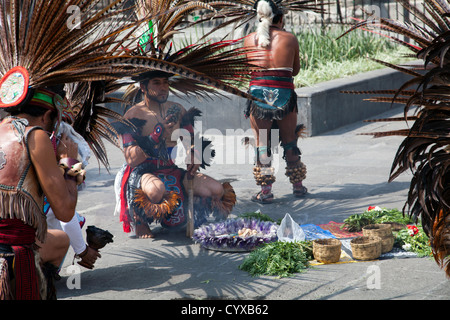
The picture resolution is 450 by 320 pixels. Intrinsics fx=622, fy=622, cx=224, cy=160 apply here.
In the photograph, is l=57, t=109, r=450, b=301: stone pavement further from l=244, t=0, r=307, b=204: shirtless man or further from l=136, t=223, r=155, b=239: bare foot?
l=244, t=0, r=307, b=204: shirtless man

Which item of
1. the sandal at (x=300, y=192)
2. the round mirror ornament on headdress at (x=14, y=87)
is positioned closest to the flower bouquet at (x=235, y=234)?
the sandal at (x=300, y=192)

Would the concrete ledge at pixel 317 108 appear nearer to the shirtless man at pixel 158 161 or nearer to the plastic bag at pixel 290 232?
the shirtless man at pixel 158 161

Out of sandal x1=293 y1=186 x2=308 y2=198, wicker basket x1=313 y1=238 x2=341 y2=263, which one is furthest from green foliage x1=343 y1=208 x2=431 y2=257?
sandal x1=293 y1=186 x2=308 y2=198

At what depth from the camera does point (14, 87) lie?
3.04 m

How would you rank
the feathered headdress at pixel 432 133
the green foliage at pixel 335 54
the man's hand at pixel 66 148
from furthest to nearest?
the green foliage at pixel 335 54, the man's hand at pixel 66 148, the feathered headdress at pixel 432 133

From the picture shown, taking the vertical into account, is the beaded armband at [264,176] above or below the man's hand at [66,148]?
below

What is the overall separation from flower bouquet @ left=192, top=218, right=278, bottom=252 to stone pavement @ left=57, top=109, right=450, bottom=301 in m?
0.07

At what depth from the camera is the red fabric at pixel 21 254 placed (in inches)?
119

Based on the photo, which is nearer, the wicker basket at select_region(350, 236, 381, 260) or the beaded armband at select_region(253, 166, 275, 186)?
the wicker basket at select_region(350, 236, 381, 260)

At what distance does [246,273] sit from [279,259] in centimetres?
26

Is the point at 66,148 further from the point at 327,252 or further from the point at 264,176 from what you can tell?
the point at 264,176

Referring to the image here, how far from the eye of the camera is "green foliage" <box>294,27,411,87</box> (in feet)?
38.3

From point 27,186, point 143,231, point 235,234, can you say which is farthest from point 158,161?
point 27,186

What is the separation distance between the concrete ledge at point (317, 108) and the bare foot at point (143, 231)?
429 centimetres
